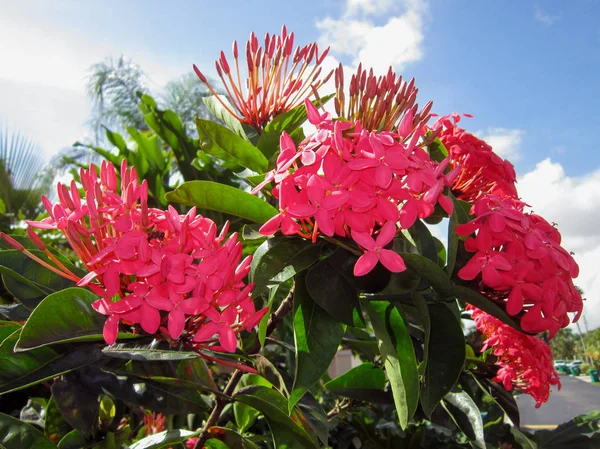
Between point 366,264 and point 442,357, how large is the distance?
0.25 m

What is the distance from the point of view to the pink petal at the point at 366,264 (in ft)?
2.20

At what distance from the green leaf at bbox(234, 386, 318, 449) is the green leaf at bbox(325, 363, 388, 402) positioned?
1.29ft

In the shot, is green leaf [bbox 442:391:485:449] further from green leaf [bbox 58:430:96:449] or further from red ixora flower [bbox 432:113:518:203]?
green leaf [bbox 58:430:96:449]

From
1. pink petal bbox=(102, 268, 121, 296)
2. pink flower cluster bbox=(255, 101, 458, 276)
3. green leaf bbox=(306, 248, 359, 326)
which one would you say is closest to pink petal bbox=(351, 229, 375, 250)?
pink flower cluster bbox=(255, 101, 458, 276)

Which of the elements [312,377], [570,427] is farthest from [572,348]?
[312,377]

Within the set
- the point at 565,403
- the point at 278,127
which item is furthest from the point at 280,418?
the point at 565,403

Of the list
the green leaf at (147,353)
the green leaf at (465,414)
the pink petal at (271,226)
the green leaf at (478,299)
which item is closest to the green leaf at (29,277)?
the green leaf at (147,353)

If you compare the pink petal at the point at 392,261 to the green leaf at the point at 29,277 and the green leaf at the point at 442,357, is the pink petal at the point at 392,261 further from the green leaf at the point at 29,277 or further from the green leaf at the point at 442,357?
the green leaf at the point at 29,277

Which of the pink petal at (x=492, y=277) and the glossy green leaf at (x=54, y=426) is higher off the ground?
the pink petal at (x=492, y=277)

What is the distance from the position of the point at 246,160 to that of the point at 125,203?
0.27 m

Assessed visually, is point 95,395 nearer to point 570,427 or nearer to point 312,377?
point 312,377

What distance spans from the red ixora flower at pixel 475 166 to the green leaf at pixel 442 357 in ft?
1.05

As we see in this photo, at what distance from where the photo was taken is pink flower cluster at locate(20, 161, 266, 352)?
0.71m

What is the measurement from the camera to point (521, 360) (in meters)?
1.35
